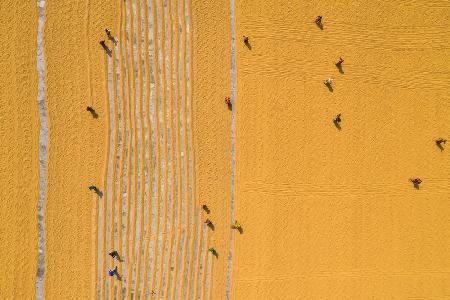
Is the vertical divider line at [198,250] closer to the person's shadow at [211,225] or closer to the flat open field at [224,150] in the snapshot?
the flat open field at [224,150]

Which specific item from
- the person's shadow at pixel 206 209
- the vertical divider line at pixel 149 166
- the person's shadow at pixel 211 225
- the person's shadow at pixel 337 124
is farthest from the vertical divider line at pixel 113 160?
the person's shadow at pixel 337 124

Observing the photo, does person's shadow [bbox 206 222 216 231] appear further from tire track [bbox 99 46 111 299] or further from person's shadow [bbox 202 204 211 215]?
tire track [bbox 99 46 111 299]

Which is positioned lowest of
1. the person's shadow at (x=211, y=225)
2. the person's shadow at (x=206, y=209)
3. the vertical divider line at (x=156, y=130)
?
the person's shadow at (x=211, y=225)

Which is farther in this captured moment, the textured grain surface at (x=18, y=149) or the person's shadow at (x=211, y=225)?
the person's shadow at (x=211, y=225)

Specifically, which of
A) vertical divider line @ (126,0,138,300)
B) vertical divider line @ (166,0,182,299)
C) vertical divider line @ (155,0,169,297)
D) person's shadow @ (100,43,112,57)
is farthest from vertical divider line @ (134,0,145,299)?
vertical divider line @ (166,0,182,299)

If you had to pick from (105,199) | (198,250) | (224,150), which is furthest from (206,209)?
(105,199)

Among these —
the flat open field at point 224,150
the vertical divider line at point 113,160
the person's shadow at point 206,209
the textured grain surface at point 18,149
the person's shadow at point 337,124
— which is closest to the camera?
the textured grain surface at point 18,149

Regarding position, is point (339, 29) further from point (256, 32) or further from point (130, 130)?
point (130, 130)
